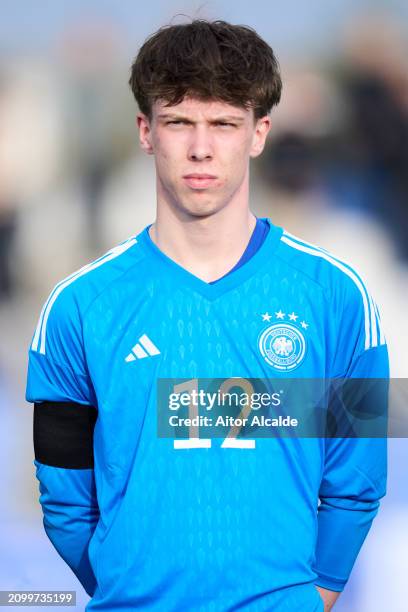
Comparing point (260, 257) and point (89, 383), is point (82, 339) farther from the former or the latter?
point (260, 257)

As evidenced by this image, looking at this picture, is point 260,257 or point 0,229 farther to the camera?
point 0,229

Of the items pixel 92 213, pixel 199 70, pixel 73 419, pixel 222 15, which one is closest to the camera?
pixel 199 70

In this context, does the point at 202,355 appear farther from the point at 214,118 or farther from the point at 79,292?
the point at 214,118

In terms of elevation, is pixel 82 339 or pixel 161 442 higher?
pixel 82 339

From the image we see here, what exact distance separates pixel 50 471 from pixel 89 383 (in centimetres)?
21

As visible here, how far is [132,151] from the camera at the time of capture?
12.2 ft

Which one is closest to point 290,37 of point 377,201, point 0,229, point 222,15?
point 222,15

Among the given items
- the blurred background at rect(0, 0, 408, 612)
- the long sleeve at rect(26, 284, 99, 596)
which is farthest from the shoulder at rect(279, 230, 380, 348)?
the blurred background at rect(0, 0, 408, 612)

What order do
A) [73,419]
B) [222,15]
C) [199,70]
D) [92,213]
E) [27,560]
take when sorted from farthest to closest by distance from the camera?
[92,213] < [222,15] < [27,560] < [73,419] < [199,70]

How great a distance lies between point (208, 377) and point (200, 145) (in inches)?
15.8

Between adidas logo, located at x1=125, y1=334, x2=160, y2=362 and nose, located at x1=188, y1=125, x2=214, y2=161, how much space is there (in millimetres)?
330

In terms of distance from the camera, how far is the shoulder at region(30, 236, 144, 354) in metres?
1.79

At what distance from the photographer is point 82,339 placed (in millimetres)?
1774

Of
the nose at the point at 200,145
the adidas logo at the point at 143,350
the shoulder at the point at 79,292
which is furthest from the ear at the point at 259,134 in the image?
the adidas logo at the point at 143,350
